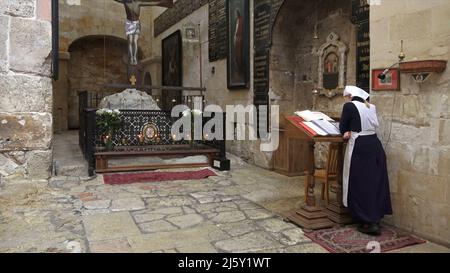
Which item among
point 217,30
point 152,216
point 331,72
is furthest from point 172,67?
point 152,216

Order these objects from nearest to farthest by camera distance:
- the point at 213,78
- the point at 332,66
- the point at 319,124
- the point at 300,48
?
the point at 319,124 < the point at 332,66 < the point at 300,48 < the point at 213,78

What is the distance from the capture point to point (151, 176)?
5.42 meters

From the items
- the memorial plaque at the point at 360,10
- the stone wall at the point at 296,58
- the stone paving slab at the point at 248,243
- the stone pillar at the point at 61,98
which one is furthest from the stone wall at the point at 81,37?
the stone paving slab at the point at 248,243

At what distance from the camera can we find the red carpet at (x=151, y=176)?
5.16 metres

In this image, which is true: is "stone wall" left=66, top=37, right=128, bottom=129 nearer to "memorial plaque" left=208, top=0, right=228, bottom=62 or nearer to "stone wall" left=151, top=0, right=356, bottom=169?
"memorial plaque" left=208, top=0, right=228, bottom=62

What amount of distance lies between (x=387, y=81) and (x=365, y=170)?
806 mm

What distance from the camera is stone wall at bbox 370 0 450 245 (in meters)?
2.89

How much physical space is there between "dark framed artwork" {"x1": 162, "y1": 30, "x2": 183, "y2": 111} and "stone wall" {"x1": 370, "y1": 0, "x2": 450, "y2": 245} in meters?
6.55

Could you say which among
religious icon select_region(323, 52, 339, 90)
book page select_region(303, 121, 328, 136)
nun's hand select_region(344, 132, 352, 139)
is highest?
religious icon select_region(323, 52, 339, 90)

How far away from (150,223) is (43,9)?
11.1ft

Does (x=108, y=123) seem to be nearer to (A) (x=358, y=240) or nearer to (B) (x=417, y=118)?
(A) (x=358, y=240)

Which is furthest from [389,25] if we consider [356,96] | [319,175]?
[319,175]

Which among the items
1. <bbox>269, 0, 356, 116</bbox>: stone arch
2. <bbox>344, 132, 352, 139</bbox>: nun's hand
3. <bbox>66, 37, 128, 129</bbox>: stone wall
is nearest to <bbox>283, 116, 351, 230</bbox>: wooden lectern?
<bbox>344, 132, 352, 139</bbox>: nun's hand

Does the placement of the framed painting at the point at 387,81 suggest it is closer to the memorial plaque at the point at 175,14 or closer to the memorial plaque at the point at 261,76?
the memorial plaque at the point at 261,76
